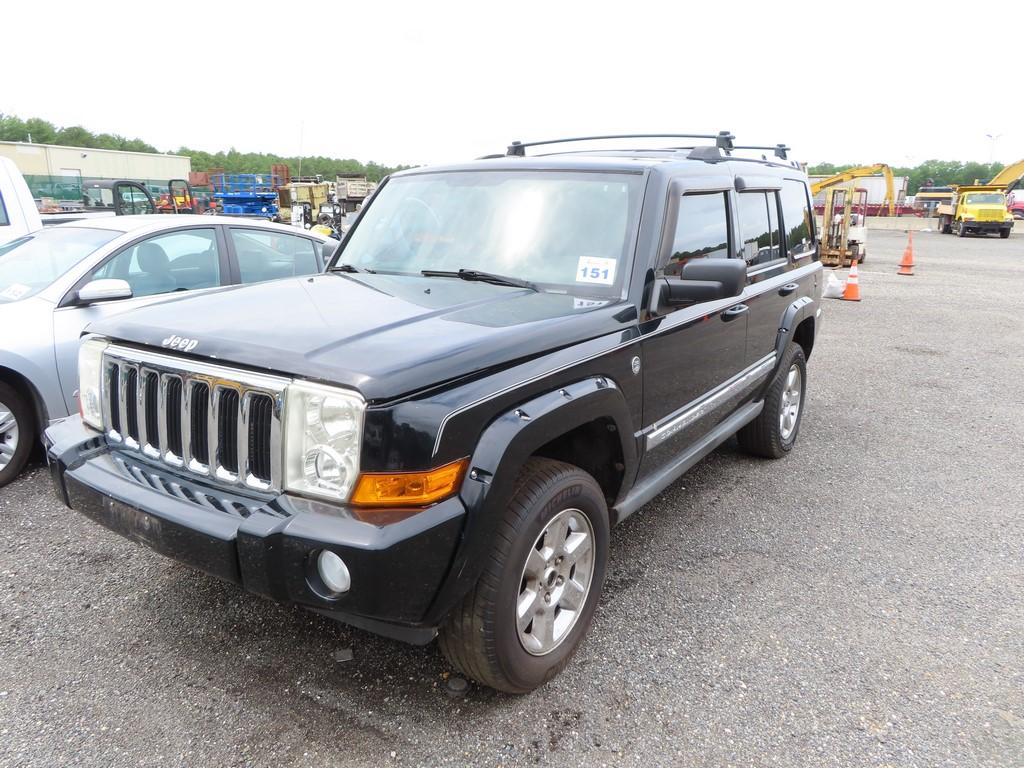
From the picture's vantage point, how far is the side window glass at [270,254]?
5.60 metres

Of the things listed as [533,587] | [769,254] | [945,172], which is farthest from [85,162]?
[945,172]

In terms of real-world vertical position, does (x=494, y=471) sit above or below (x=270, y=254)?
below

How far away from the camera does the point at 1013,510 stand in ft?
14.5

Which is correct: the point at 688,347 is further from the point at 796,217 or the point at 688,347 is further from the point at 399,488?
the point at 796,217

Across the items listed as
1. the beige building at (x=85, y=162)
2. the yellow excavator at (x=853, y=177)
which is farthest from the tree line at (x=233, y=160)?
the yellow excavator at (x=853, y=177)

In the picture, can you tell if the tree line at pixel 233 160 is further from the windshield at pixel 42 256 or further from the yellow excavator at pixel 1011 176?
the windshield at pixel 42 256

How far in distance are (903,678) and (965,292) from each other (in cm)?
1453

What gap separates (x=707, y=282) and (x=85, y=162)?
4747cm

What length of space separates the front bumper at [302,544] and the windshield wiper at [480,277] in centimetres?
126

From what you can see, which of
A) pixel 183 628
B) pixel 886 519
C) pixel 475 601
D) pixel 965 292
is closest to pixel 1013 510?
pixel 886 519

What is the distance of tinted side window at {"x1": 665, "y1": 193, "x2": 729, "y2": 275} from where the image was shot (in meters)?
3.30

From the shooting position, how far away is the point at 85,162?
41.3 metres

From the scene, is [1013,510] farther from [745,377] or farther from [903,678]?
[903,678]

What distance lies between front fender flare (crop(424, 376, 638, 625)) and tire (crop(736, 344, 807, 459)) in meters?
2.73
